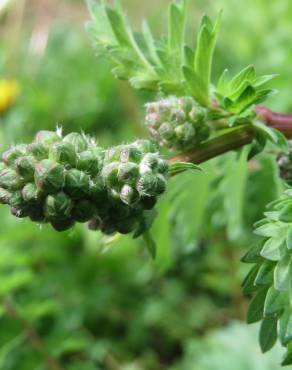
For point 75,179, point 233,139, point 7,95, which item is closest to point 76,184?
point 75,179

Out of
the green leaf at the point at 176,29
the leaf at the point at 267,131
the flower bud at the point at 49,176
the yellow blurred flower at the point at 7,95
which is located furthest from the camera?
the yellow blurred flower at the point at 7,95

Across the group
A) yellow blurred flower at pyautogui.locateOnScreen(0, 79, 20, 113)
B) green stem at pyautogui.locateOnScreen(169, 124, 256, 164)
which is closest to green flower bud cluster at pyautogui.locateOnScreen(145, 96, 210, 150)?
green stem at pyautogui.locateOnScreen(169, 124, 256, 164)

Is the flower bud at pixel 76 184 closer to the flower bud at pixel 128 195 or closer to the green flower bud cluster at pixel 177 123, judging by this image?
the flower bud at pixel 128 195

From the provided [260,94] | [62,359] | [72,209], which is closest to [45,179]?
[72,209]

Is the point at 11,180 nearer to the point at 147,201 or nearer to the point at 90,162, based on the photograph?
the point at 90,162

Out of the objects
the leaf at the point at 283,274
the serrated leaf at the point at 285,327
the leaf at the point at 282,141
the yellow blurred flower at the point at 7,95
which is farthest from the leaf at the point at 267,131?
the yellow blurred flower at the point at 7,95
